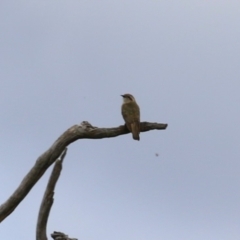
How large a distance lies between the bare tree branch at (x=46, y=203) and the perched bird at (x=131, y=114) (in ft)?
5.62

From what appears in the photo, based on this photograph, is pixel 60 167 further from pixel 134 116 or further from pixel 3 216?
pixel 134 116

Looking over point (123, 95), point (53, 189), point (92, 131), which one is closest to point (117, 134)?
point (92, 131)

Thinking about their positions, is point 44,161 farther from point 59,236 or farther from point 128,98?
point 128,98

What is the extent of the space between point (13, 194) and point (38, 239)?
74 cm

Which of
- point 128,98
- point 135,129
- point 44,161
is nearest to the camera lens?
point 44,161

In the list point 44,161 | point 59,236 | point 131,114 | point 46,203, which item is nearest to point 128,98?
point 131,114

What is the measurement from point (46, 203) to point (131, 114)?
316 cm

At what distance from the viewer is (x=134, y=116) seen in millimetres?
13695

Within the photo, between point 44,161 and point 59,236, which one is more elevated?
point 44,161

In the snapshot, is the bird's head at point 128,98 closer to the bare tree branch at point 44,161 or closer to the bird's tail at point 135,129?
the bird's tail at point 135,129

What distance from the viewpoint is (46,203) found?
11.2 m

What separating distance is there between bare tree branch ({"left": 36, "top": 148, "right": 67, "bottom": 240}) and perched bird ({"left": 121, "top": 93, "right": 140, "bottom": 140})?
1712 mm

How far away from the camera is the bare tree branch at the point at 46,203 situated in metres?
11.1

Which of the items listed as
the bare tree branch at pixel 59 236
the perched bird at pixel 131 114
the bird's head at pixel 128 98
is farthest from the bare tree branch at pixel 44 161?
the bird's head at pixel 128 98
